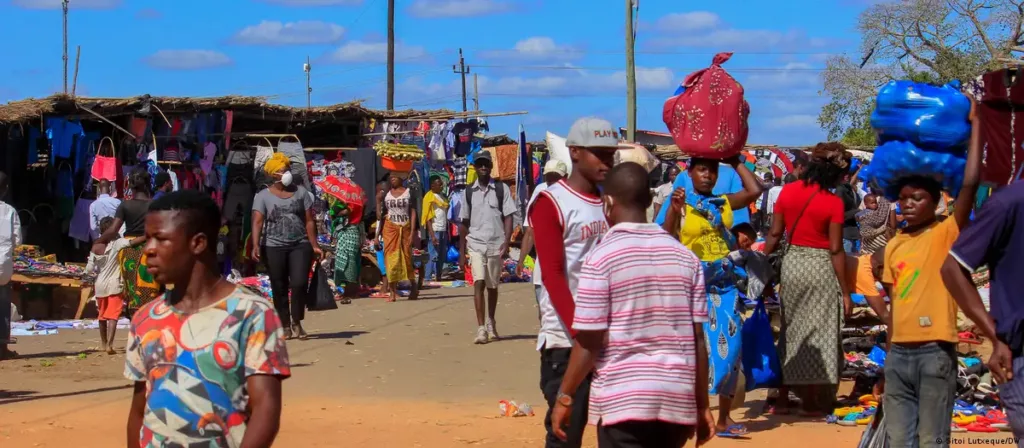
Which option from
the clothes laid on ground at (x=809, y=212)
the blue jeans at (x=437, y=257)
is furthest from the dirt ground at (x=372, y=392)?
the blue jeans at (x=437, y=257)

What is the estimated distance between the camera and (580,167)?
5316 mm

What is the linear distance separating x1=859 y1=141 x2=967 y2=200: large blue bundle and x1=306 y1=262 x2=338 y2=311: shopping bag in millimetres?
7902

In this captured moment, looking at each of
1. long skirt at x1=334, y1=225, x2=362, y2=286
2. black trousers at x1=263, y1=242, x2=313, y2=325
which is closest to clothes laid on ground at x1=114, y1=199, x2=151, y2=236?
black trousers at x1=263, y1=242, x2=313, y2=325

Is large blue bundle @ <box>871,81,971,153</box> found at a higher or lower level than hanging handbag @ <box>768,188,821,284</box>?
higher

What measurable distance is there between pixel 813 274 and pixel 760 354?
655mm

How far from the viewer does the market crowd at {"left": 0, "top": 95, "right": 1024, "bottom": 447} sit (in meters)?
3.59

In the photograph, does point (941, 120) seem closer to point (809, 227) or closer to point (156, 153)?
point (809, 227)

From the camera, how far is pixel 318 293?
14.8 metres

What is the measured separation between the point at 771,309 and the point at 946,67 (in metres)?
33.1

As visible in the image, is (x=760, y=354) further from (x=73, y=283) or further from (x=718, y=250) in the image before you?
(x=73, y=283)

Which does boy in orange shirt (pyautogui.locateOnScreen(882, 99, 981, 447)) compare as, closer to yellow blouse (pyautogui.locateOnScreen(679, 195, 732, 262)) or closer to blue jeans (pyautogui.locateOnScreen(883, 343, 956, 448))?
blue jeans (pyautogui.locateOnScreen(883, 343, 956, 448))

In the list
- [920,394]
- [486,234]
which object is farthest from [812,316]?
[486,234]

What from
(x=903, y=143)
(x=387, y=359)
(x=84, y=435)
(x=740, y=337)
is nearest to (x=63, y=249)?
(x=387, y=359)

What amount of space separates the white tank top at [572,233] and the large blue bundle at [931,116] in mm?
2188
